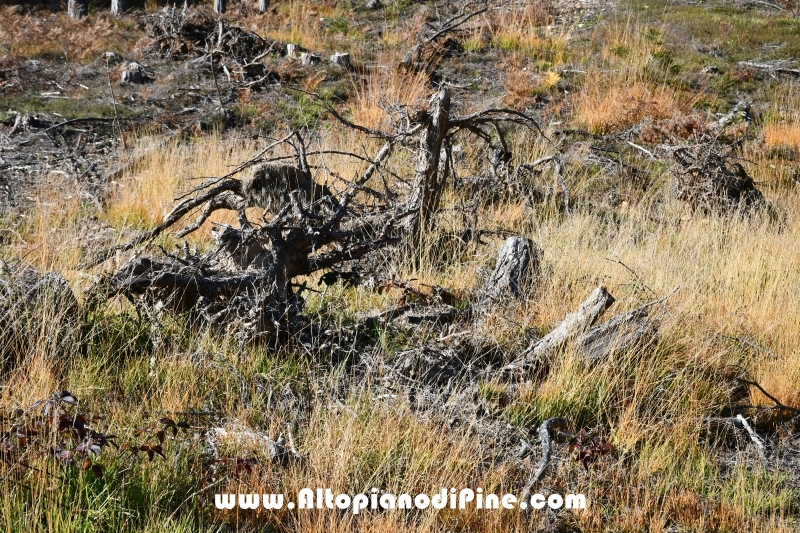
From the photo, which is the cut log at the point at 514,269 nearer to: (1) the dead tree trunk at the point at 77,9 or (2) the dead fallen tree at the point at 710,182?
(2) the dead fallen tree at the point at 710,182

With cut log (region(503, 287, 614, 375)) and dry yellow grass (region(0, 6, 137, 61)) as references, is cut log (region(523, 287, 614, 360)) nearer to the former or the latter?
Answer: cut log (region(503, 287, 614, 375))

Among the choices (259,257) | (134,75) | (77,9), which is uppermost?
(77,9)

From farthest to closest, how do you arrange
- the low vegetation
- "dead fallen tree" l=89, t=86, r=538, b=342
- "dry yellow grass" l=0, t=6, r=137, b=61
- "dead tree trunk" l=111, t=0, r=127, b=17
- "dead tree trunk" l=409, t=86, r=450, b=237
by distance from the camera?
"dead tree trunk" l=111, t=0, r=127, b=17
"dry yellow grass" l=0, t=6, r=137, b=61
"dead tree trunk" l=409, t=86, r=450, b=237
"dead fallen tree" l=89, t=86, r=538, b=342
the low vegetation

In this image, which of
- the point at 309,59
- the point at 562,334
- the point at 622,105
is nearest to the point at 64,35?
the point at 309,59

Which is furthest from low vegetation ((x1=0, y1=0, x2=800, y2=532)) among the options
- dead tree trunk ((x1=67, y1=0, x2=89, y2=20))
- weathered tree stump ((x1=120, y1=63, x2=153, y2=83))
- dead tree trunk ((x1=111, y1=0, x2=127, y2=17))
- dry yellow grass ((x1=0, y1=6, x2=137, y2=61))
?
dead tree trunk ((x1=67, y1=0, x2=89, y2=20))

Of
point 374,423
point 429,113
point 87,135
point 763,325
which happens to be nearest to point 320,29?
point 87,135

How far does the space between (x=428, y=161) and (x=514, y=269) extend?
4.28 feet

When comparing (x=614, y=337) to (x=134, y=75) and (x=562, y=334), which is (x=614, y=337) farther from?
(x=134, y=75)

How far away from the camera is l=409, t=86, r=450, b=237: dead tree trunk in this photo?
6.30 metres

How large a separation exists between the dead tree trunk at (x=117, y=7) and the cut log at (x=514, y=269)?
11.8 meters

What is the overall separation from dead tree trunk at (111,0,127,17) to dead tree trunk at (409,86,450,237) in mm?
10661

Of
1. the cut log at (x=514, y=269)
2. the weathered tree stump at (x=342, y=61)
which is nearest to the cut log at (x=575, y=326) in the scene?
the cut log at (x=514, y=269)

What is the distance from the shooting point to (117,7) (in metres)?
15.1

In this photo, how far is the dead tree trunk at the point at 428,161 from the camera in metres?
6.30
